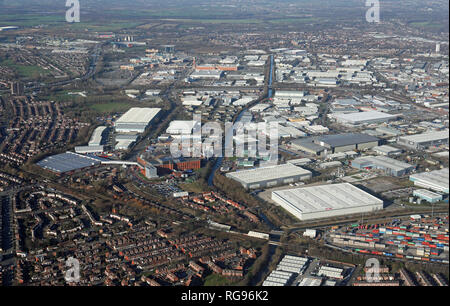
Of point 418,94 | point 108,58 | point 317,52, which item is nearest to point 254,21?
point 317,52

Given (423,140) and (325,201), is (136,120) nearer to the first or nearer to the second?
(325,201)

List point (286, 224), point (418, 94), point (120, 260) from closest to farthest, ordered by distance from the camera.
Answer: point (120, 260), point (286, 224), point (418, 94)

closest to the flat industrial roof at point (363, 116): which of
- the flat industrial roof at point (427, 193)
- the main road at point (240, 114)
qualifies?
the main road at point (240, 114)

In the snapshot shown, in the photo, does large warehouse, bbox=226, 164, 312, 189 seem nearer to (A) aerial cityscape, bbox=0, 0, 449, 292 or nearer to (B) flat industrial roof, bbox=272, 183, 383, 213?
(A) aerial cityscape, bbox=0, 0, 449, 292

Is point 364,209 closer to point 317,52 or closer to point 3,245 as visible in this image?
point 3,245

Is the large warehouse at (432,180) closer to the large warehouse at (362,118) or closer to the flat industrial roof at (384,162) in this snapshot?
the flat industrial roof at (384,162)

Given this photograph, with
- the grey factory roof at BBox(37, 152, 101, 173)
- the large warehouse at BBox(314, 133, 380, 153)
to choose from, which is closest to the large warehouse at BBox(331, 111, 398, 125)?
the large warehouse at BBox(314, 133, 380, 153)
